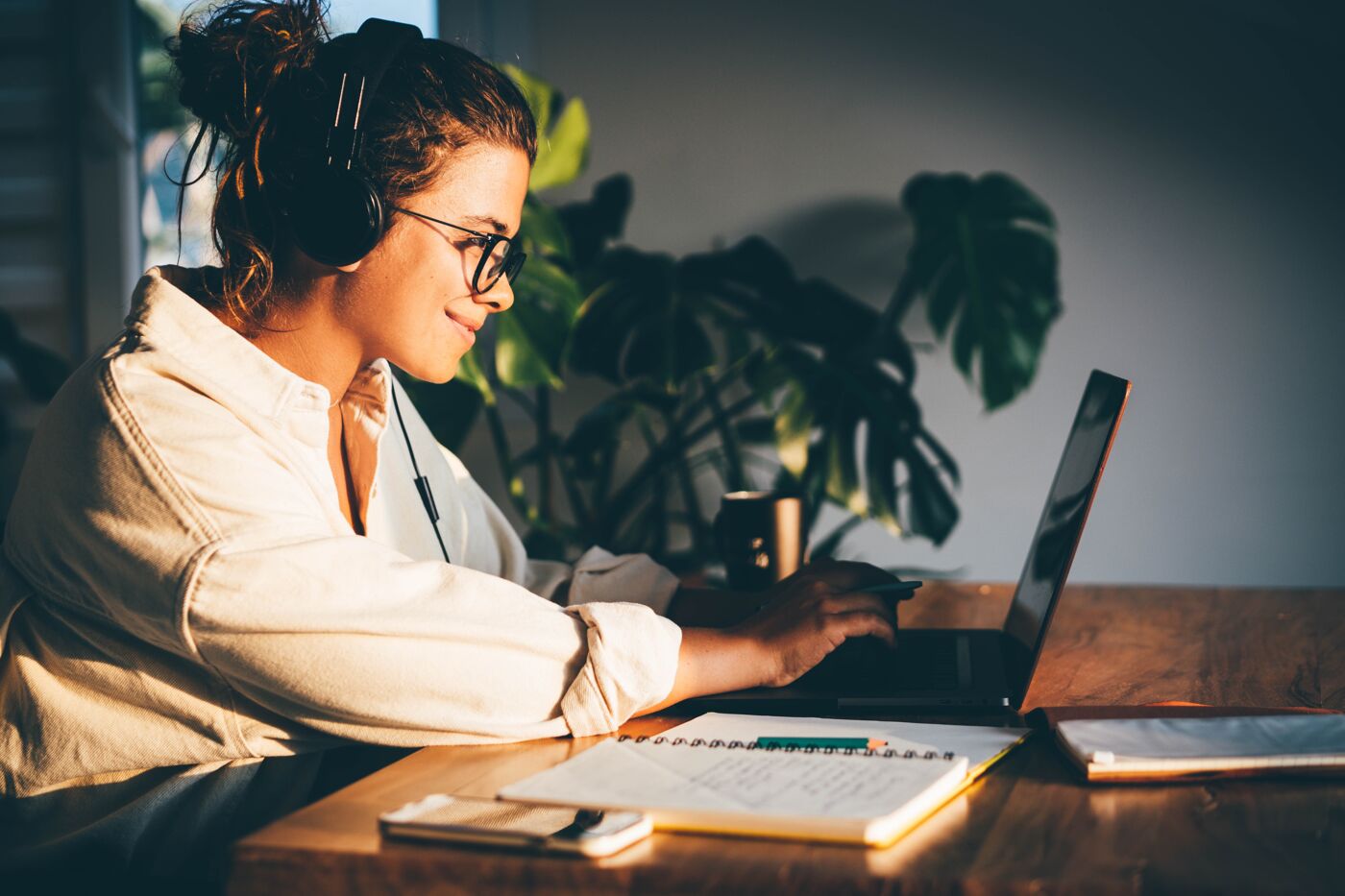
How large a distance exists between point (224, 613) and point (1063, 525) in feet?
2.24

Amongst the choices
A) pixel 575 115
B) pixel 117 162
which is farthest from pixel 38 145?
pixel 575 115

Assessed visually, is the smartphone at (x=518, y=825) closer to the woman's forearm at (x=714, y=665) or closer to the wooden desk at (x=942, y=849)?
the wooden desk at (x=942, y=849)

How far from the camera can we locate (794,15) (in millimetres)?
2428

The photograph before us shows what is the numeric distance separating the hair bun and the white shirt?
17 cm

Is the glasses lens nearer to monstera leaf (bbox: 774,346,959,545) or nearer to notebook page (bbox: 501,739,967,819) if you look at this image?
notebook page (bbox: 501,739,967,819)

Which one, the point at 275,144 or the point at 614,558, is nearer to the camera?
the point at 275,144

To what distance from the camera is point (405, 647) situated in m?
0.77

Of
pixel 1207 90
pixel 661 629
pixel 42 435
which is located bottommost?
pixel 661 629

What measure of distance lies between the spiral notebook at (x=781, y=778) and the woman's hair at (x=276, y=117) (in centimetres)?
51

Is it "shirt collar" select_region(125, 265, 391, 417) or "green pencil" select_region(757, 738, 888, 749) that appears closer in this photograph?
"green pencil" select_region(757, 738, 888, 749)

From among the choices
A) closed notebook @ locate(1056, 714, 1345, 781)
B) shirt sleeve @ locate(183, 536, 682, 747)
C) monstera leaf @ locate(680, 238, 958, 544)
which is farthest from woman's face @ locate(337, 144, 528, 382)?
monstera leaf @ locate(680, 238, 958, 544)

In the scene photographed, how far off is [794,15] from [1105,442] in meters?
1.77

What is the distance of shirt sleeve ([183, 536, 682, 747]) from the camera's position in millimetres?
753

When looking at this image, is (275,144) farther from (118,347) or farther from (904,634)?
(904,634)
